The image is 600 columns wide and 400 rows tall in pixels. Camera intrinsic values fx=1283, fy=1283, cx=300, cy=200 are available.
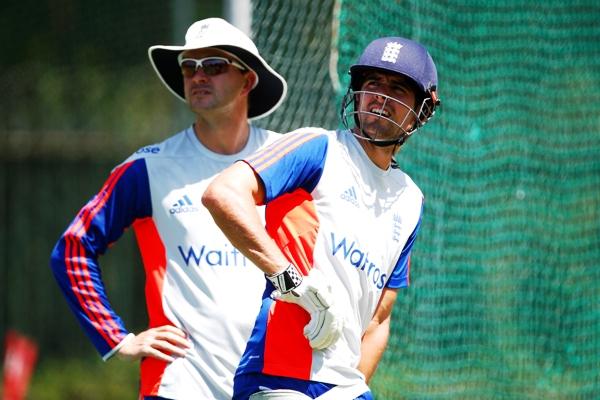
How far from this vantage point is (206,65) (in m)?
5.46

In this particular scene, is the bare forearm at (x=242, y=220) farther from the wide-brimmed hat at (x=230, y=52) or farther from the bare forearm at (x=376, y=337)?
the wide-brimmed hat at (x=230, y=52)

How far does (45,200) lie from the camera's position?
14570mm

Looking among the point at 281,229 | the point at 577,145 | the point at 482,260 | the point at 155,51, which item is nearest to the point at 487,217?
the point at 482,260

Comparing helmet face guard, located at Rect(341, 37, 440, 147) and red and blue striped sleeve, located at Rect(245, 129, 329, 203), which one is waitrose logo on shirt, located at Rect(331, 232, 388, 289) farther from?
helmet face guard, located at Rect(341, 37, 440, 147)

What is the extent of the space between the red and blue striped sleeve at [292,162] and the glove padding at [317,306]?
1.03 feet

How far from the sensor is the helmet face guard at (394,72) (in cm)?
461

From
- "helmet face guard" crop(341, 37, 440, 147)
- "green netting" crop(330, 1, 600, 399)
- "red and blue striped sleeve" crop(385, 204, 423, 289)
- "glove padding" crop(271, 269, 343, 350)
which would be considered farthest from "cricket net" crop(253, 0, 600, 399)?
"glove padding" crop(271, 269, 343, 350)

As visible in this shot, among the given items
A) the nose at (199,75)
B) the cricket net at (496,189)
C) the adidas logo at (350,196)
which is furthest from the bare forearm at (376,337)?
the cricket net at (496,189)

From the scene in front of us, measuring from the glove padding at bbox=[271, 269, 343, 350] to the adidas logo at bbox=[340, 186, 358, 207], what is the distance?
34 centimetres

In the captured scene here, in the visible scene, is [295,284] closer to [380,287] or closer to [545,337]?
[380,287]

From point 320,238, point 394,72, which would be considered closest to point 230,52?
point 394,72

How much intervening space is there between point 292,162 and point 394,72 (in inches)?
22.8

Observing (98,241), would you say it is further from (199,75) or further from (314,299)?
(314,299)

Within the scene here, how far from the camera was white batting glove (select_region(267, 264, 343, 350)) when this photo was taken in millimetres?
4172
